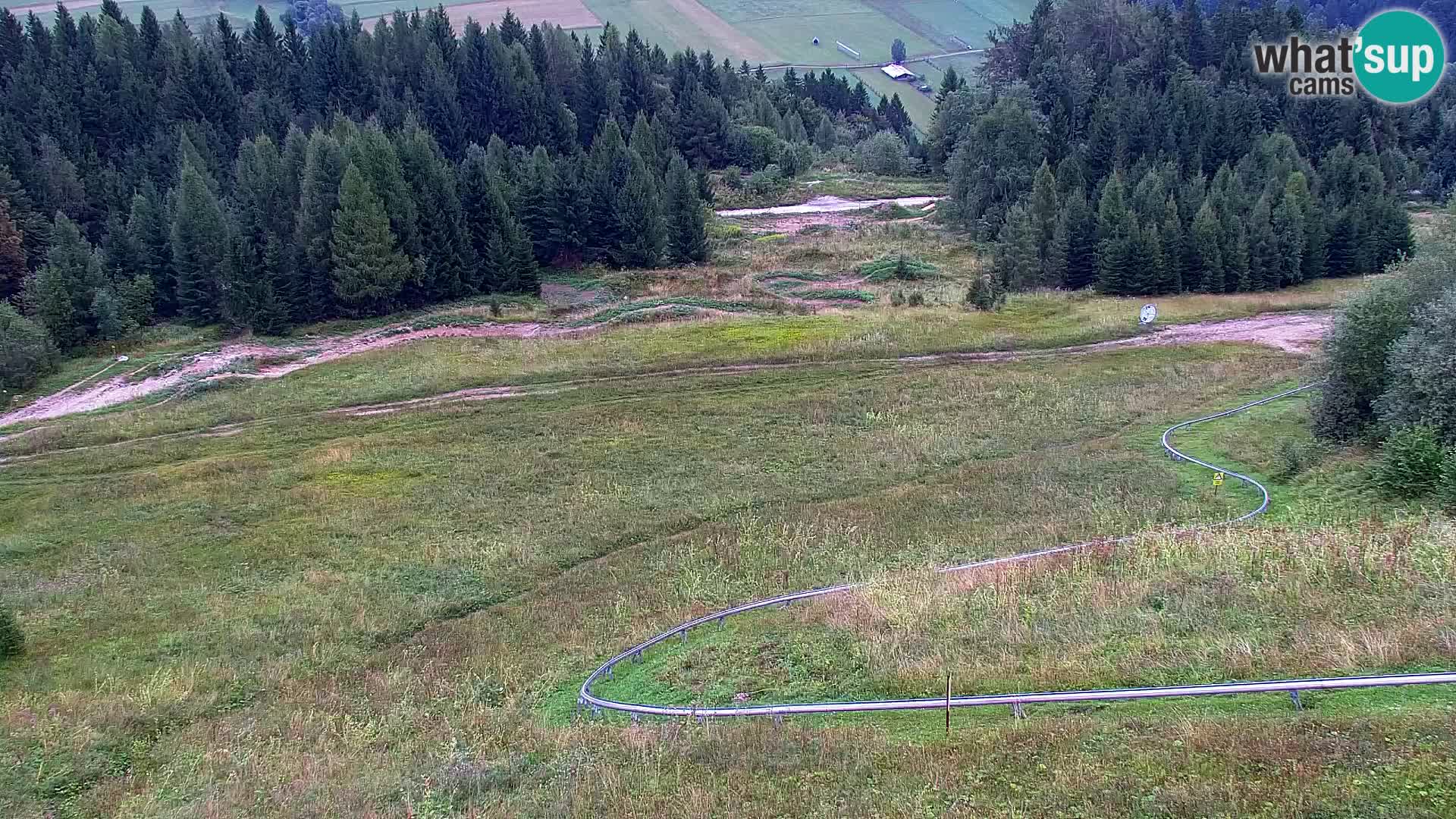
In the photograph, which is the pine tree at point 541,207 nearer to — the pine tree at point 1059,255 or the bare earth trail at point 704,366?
the bare earth trail at point 704,366

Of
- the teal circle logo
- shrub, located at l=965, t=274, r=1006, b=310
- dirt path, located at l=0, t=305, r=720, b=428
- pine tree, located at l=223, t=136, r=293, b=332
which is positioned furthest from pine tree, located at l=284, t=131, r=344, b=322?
the teal circle logo

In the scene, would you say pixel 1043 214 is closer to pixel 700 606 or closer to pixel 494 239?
pixel 494 239

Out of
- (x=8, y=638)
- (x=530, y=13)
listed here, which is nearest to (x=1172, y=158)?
(x=8, y=638)

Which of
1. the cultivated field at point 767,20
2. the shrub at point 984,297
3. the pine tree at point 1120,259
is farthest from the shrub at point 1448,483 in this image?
the cultivated field at point 767,20

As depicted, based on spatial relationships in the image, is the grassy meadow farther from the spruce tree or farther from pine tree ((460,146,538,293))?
pine tree ((460,146,538,293))

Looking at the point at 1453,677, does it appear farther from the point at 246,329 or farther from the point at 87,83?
the point at 87,83

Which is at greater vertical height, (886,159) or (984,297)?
(886,159)
